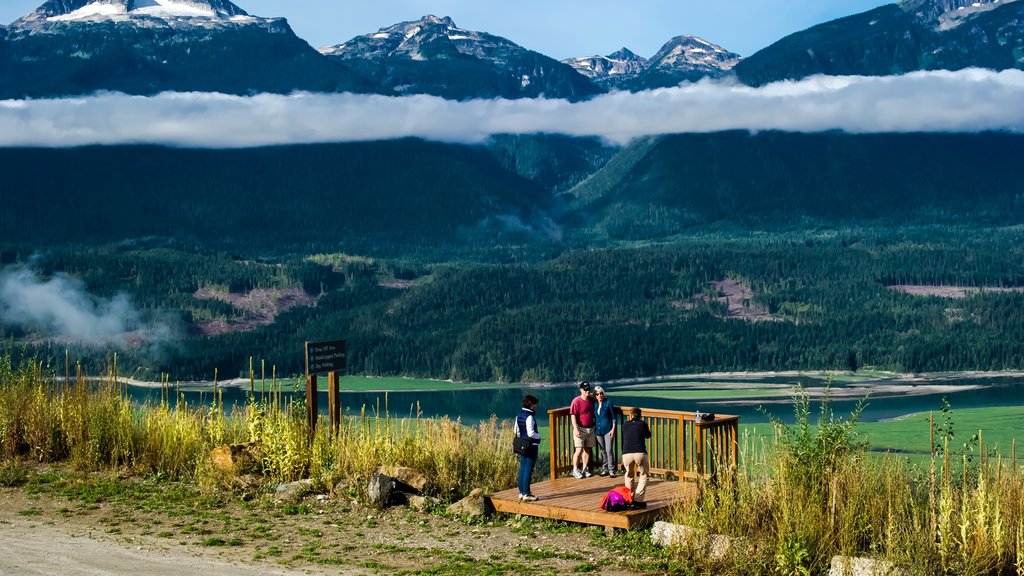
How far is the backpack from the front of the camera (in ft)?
69.5

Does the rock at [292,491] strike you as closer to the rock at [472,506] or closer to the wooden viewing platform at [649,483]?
the rock at [472,506]

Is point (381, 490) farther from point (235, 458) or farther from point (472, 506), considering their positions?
point (235, 458)

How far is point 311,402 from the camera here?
2636 centimetres

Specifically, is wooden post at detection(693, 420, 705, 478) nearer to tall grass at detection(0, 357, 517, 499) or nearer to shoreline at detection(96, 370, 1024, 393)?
tall grass at detection(0, 357, 517, 499)

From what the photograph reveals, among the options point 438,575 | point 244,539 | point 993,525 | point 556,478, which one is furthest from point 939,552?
point 244,539

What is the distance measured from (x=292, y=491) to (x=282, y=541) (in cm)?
354

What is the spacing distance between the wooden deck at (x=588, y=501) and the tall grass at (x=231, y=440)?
1.68 meters

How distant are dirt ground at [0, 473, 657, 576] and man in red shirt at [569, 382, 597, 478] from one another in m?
2.91

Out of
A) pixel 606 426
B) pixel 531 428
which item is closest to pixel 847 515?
pixel 531 428

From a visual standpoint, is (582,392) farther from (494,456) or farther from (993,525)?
(993,525)

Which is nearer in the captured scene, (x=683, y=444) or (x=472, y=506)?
(x=472, y=506)

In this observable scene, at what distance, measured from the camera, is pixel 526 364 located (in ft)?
587

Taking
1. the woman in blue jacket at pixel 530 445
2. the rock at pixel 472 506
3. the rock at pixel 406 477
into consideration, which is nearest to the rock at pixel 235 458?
the rock at pixel 406 477

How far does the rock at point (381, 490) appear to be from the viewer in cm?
2314
